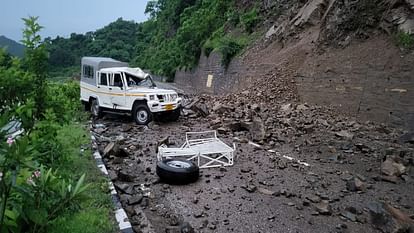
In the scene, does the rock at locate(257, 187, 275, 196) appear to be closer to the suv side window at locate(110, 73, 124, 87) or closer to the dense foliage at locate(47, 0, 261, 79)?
the dense foliage at locate(47, 0, 261, 79)

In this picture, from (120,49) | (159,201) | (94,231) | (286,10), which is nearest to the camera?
(94,231)

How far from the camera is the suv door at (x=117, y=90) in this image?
13320 millimetres

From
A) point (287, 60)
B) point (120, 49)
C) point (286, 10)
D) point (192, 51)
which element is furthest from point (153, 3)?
point (287, 60)

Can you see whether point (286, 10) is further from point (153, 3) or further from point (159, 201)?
point (153, 3)

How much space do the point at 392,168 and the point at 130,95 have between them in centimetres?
944

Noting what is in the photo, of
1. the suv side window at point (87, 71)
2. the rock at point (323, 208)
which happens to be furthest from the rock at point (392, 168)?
the suv side window at point (87, 71)

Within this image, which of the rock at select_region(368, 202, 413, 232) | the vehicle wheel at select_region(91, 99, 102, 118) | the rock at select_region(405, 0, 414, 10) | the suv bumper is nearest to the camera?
the rock at select_region(368, 202, 413, 232)

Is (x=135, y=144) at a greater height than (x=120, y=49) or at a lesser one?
lesser

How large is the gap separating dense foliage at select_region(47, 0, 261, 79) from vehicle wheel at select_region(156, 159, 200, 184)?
9.62ft

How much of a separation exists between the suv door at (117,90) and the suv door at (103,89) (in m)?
0.28

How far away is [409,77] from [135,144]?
8250 mm

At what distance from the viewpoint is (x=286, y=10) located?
68.2 ft

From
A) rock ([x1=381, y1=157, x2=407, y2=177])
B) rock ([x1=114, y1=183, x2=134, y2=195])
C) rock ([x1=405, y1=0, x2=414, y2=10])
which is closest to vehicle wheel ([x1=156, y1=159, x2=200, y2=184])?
rock ([x1=114, y1=183, x2=134, y2=195])

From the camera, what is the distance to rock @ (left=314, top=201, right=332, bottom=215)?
17.1 ft
